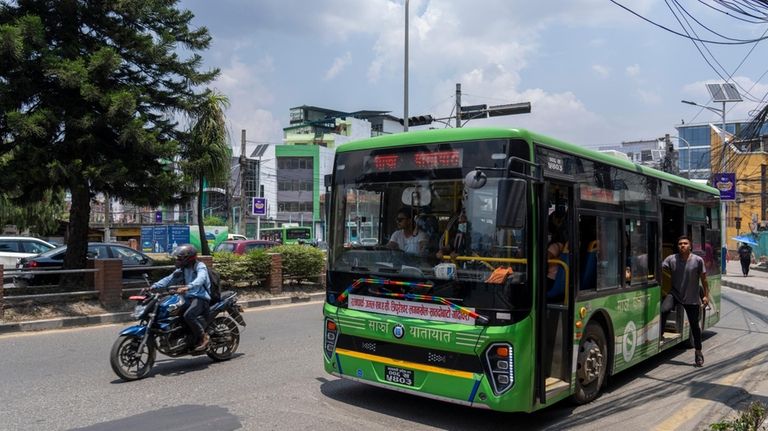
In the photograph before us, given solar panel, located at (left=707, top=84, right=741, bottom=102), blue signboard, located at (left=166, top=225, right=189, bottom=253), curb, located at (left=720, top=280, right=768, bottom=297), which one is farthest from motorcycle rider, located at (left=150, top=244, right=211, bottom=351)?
blue signboard, located at (left=166, top=225, right=189, bottom=253)

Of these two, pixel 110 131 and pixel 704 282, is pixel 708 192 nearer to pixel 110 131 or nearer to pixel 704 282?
pixel 704 282

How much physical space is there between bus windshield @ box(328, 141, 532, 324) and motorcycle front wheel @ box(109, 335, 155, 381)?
271cm

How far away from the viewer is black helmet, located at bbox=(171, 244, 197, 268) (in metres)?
7.90

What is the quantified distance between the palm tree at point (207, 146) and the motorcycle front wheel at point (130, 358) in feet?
25.1

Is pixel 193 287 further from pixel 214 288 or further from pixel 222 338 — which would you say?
pixel 222 338

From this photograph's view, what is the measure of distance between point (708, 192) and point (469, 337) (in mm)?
7667

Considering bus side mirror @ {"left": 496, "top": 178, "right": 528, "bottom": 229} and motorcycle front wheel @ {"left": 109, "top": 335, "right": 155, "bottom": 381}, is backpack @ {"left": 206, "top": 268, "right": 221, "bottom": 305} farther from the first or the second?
bus side mirror @ {"left": 496, "top": 178, "right": 528, "bottom": 229}

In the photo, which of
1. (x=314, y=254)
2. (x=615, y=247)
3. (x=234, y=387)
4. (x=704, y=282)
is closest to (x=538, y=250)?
(x=615, y=247)

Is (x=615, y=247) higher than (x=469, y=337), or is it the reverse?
(x=615, y=247)

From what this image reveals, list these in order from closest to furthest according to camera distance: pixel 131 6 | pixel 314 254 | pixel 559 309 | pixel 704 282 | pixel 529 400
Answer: pixel 529 400, pixel 559 309, pixel 704 282, pixel 131 6, pixel 314 254

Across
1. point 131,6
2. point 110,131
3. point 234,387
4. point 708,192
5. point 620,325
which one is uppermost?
point 131,6

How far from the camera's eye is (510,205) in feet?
16.3

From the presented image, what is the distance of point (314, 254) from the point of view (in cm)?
1797

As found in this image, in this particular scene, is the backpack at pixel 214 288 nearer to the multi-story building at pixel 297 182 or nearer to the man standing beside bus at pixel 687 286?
the man standing beside bus at pixel 687 286
